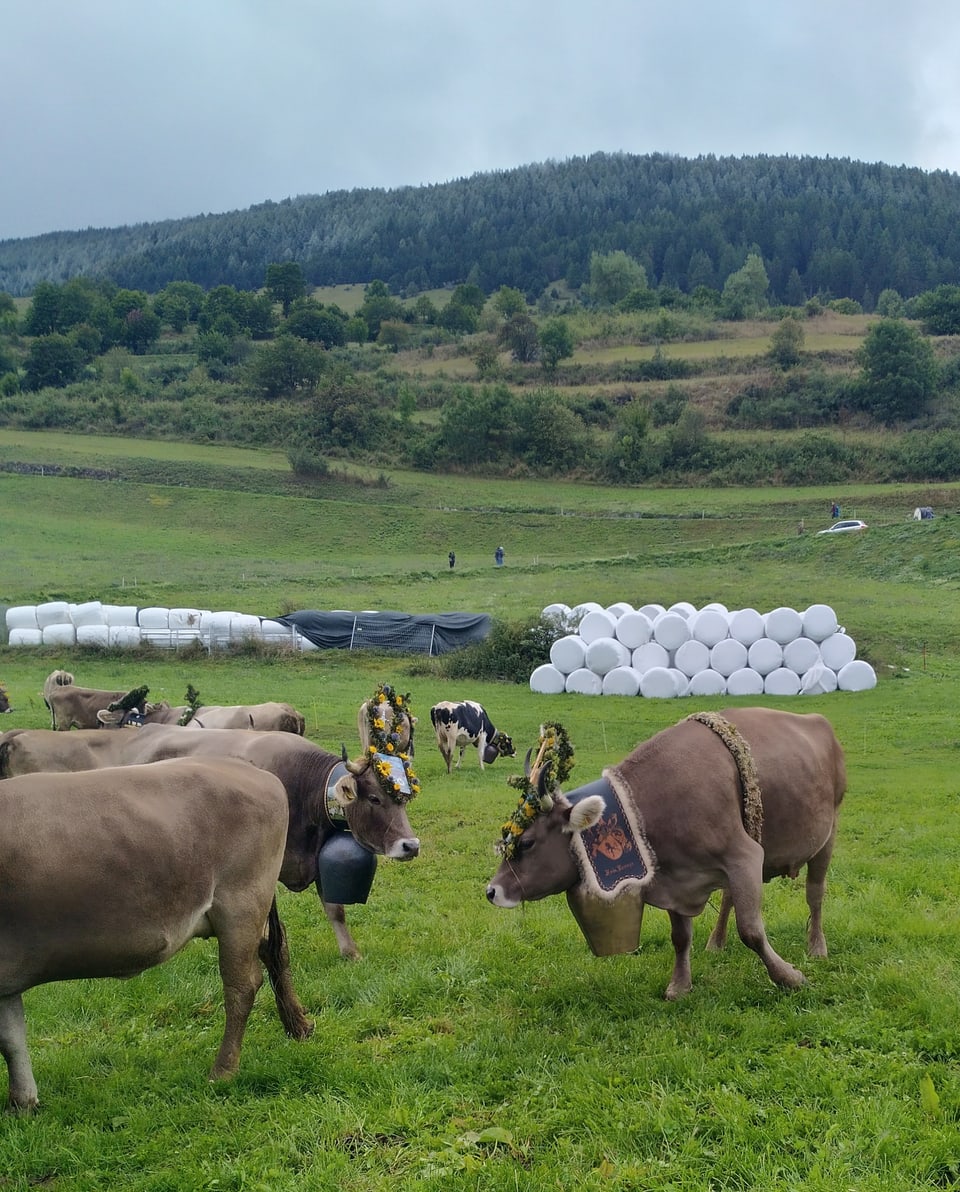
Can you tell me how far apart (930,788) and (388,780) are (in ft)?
34.3

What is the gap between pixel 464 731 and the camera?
20.4m

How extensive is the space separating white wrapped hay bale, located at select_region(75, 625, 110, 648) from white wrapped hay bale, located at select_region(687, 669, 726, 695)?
53.9 ft

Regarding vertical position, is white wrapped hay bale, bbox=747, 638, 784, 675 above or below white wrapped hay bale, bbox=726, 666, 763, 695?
above

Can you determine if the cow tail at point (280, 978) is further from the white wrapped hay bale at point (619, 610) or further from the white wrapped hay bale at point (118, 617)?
the white wrapped hay bale at point (118, 617)

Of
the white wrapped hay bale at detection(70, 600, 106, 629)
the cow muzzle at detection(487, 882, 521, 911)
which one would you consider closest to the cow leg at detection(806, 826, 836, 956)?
the cow muzzle at detection(487, 882, 521, 911)

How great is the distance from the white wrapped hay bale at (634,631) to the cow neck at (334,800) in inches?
728

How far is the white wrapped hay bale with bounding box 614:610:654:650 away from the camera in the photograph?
26969mm

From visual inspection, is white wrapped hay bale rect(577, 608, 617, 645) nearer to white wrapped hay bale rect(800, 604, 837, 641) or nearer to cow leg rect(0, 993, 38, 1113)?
white wrapped hay bale rect(800, 604, 837, 641)

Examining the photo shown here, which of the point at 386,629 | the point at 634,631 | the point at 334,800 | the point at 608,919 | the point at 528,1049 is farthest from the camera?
the point at 386,629

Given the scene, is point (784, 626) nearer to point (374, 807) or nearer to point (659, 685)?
point (659, 685)

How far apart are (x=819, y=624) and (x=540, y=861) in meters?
20.6

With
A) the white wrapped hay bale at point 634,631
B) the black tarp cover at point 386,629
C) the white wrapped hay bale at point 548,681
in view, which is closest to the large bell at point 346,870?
the white wrapped hay bale at point 548,681

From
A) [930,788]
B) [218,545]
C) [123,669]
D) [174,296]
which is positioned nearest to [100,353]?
[174,296]

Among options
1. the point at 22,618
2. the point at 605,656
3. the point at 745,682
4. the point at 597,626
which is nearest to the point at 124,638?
the point at 22,618
